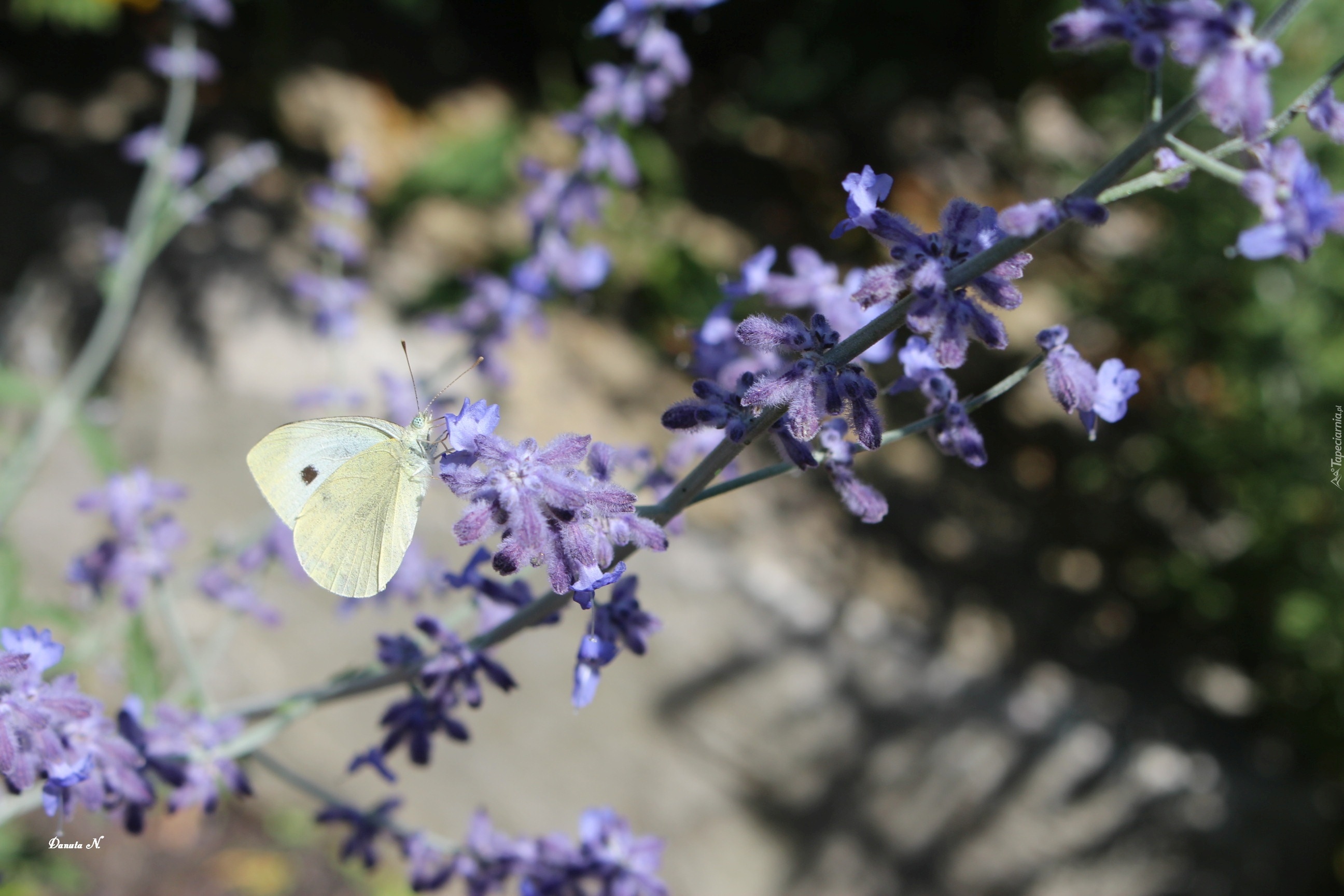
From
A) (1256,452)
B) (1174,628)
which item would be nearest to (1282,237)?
(1256,452)

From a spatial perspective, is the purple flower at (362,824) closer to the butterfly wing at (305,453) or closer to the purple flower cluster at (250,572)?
the butterfly wing at (305,453)

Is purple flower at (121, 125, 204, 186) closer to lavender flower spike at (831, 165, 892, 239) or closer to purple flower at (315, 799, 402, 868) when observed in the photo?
purple flower at (315, 799, 402, 868)

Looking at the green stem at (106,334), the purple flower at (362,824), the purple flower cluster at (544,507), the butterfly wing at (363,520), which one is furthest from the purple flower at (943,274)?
the green stem at (106,334)

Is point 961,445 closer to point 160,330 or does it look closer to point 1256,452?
point 1256,452

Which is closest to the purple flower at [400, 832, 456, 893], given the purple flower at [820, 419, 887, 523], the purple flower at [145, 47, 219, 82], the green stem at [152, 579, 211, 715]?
the green stem at [152, 579, 211, 715]

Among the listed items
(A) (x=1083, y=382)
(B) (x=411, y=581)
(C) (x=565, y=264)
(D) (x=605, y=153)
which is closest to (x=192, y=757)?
(B) (x=411, y=581)

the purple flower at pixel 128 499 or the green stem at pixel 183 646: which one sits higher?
the purple flower at pixel 128 499
